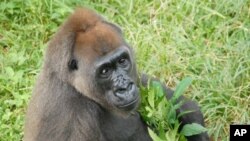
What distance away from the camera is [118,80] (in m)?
4.84

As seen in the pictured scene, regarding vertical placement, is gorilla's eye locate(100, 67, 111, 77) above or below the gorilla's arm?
above

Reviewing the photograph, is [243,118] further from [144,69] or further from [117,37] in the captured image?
[117,37]

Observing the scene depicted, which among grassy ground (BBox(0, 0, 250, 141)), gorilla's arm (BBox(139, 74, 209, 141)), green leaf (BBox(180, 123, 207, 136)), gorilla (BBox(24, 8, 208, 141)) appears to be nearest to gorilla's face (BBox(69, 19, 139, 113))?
gorilla (BBox(24, 8, 208, 141))

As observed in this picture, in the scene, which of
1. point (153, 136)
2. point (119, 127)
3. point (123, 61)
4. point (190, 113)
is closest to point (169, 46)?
point (190, 113)

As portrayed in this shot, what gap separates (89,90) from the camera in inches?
192

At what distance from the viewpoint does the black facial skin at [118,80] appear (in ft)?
15.8

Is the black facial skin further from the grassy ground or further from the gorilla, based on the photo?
the grassy ground

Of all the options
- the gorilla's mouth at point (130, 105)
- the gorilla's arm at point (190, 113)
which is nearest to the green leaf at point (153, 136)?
the gorilla's mouth at point (130, 105)

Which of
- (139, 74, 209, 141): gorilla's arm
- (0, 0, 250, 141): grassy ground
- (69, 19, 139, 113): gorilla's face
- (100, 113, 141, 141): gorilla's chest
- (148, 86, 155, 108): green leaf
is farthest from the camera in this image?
(0, 0, 250, 141): grassy ground

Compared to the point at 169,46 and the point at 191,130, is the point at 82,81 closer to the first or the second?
the point at 191,130

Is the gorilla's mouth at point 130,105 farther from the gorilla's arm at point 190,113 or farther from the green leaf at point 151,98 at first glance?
the gorilla's arm at point 190,113

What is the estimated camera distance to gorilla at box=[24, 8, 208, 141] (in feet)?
15.8

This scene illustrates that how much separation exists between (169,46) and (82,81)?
1.85m

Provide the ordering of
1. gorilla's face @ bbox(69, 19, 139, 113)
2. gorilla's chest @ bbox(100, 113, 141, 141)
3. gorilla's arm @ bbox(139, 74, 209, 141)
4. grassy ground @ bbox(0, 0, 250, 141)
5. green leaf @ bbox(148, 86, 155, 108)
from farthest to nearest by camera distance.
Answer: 1. grassy ground @ bbox(0, 0, 250, 141)
2. gorilla's arm @ bbox(139, 74, 209, 141)
3. gorilla's chest @ bbox(100, 113, 141, 141)
4. green leaf @ bbox(148, 86, 155, 108)
5. gorilla's face @ bbox(69, 19, 139, 113)
